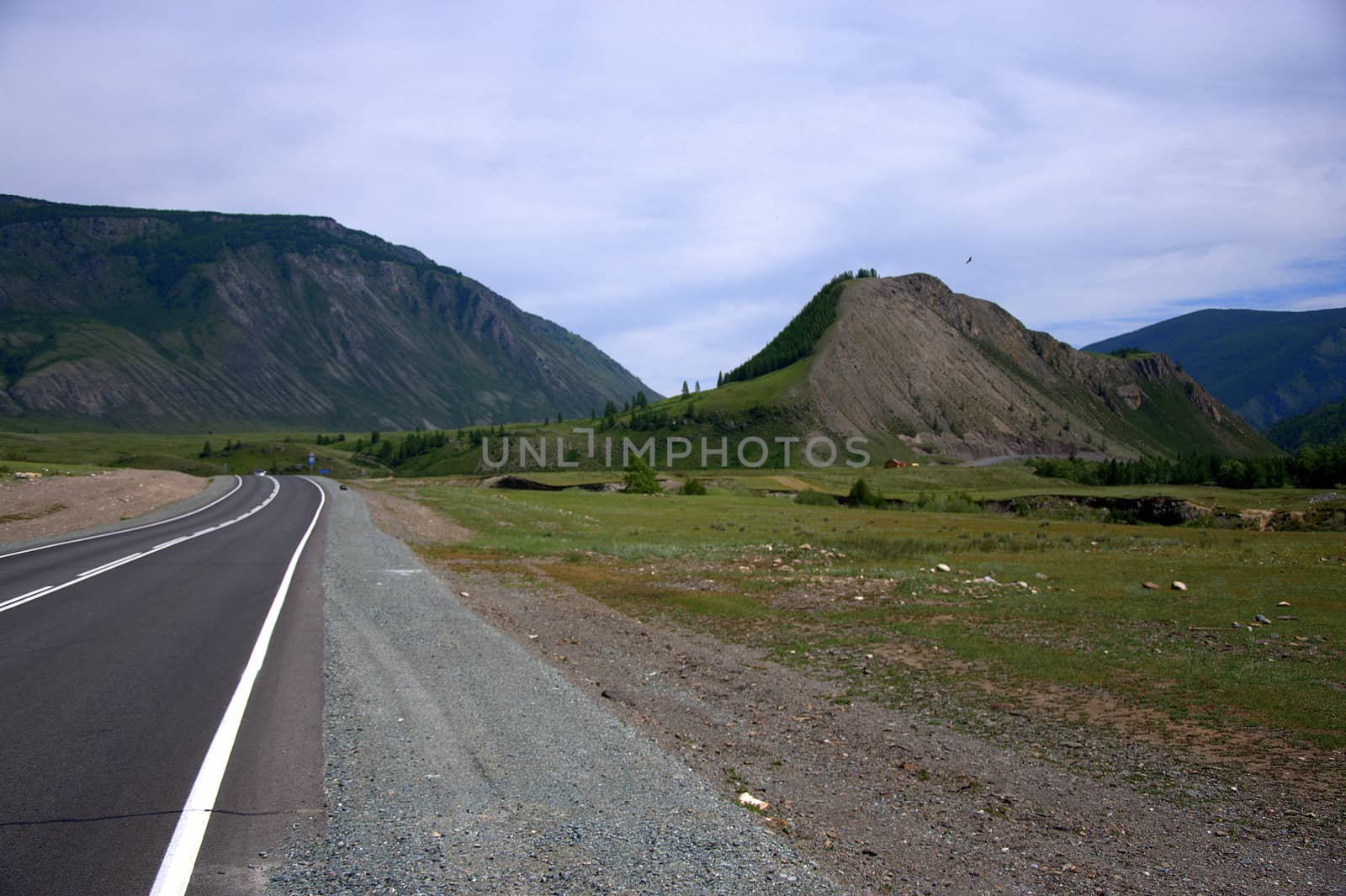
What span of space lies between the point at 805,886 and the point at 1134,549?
32436 mm

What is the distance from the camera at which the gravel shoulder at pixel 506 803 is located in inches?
207

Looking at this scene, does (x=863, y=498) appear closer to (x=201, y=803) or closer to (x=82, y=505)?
(x=82, y=505)

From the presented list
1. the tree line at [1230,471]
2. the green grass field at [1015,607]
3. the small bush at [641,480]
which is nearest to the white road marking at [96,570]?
the green grass field at [1015,607]

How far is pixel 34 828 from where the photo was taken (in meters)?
5.60

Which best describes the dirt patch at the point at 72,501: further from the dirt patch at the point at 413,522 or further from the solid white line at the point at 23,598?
the solid white line at the point at 23,598

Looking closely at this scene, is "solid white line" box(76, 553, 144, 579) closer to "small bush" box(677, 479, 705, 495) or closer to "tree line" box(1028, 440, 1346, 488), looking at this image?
"small bush" box(677, 479, 705, 495)

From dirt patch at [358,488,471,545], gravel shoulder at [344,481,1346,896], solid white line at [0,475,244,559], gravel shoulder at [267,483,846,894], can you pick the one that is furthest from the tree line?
gravel shoulder at [267,483,846,894]

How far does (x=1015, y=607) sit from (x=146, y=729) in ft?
52.1

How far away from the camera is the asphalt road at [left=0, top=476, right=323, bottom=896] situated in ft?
17.3

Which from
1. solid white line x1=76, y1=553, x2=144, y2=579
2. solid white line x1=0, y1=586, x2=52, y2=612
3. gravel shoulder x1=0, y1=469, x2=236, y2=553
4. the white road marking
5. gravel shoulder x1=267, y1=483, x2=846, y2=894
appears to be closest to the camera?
gravel shoulder x1=267, y1=483, x2=846, y2=894

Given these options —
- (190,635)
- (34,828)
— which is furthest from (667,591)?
(34,828)

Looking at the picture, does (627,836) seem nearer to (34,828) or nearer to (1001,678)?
(34,828)

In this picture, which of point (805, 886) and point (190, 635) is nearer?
point (805, 886)

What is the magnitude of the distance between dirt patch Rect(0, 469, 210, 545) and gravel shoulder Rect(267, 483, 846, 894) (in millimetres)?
25483
